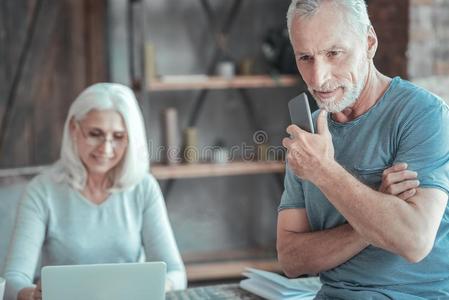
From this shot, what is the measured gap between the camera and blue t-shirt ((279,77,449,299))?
176 centimetres

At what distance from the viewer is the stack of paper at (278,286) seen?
2.11 metres

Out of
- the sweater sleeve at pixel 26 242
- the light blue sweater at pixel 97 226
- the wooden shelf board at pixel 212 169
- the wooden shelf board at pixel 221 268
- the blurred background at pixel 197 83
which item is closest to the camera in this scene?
the sweater sleeve at pixel 26 242

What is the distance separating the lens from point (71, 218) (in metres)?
2.66

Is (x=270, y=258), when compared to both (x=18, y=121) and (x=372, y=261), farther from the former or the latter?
(x=372, y=261)

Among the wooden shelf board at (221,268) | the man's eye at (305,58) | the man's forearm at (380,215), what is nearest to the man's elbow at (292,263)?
the man's forearm at (380,215)

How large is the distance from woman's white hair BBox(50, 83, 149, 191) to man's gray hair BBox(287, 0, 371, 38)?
100cm

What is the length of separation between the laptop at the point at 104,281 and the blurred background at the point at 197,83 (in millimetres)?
2345

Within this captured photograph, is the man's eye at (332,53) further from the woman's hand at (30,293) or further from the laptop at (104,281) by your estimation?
the woman's hand at (30,293)

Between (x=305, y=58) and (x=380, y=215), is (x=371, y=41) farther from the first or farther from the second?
(x=380, y=215)

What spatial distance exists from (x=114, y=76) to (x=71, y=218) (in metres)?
2.01

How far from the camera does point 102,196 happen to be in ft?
8.98

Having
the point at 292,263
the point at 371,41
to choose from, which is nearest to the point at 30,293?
the point at 292,263

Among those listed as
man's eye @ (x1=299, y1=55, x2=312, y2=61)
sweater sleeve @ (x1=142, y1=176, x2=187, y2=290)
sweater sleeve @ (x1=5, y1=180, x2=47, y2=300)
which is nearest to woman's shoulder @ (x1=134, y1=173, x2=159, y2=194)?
sweater sleeve @ (x1=142, y1=176, x2=187, y2=290)

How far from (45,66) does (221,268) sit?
156 cm
